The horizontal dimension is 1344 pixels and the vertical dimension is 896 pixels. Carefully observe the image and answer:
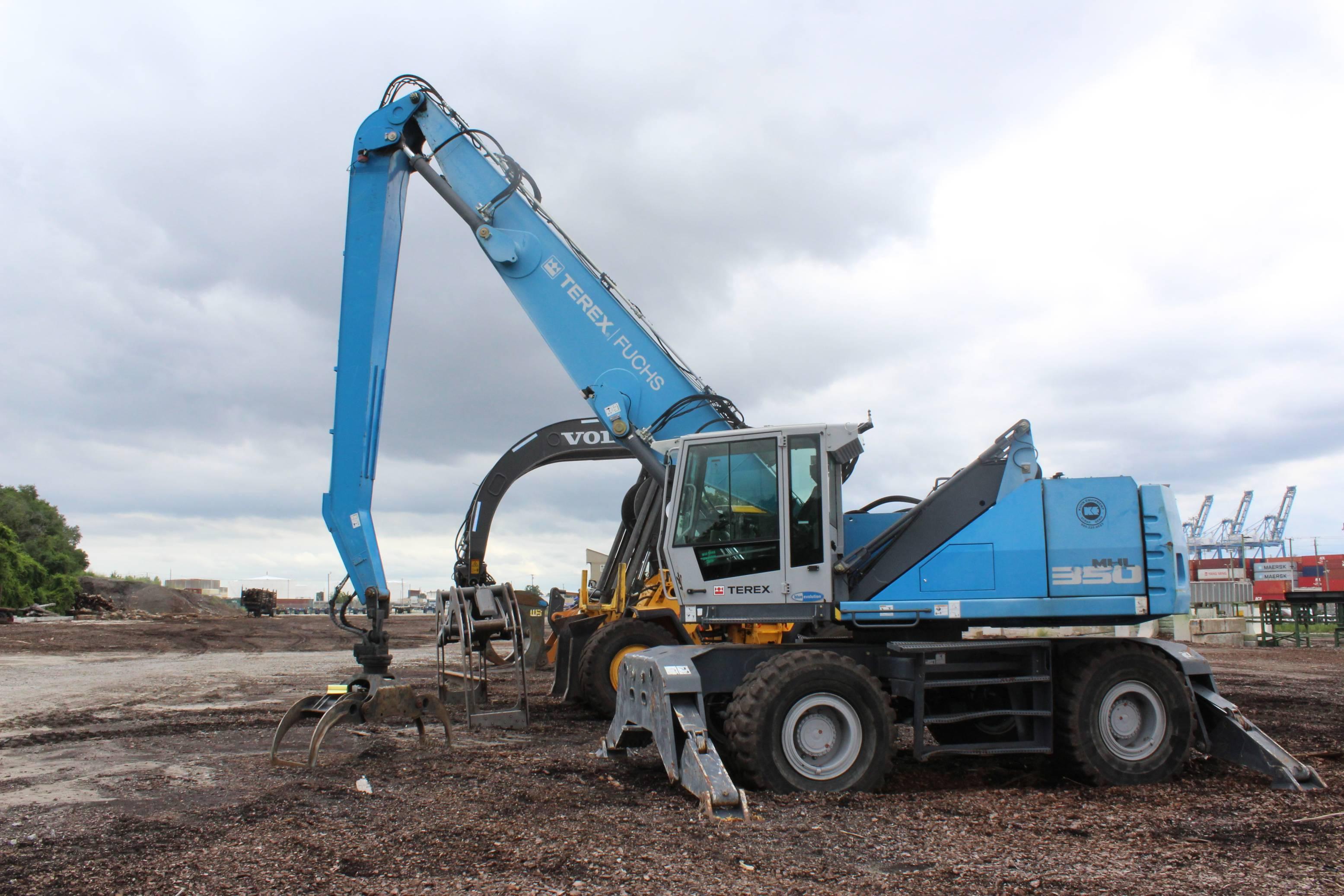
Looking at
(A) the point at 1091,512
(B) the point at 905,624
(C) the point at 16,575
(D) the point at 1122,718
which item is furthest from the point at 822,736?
(C) the point at 16,575

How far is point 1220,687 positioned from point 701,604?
1221 centimetres

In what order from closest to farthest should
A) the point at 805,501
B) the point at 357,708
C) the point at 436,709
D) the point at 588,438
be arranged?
1. the point at 805,501
2. the point at 357,708
3. the point at 436,709
4. the point at 588,438

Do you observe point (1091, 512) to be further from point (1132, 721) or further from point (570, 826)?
point (570, 826)

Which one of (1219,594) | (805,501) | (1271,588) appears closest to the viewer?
(805,501)

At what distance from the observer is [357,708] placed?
7902 mm

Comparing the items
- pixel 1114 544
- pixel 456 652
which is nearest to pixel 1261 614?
pixel 456 652

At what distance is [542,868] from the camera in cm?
473

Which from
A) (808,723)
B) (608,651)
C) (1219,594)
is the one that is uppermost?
(1219,594)

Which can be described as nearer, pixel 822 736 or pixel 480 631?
pixel 822 736

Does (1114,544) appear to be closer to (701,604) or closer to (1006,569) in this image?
(1006,569)

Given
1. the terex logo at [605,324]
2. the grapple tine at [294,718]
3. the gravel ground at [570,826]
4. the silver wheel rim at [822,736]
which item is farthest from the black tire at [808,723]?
the terex logo at [605,324]

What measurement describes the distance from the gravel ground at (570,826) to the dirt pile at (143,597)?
49118 mm

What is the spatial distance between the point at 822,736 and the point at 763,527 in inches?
63.0

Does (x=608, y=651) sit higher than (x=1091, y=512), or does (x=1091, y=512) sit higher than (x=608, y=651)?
(x=1091, y=512)
